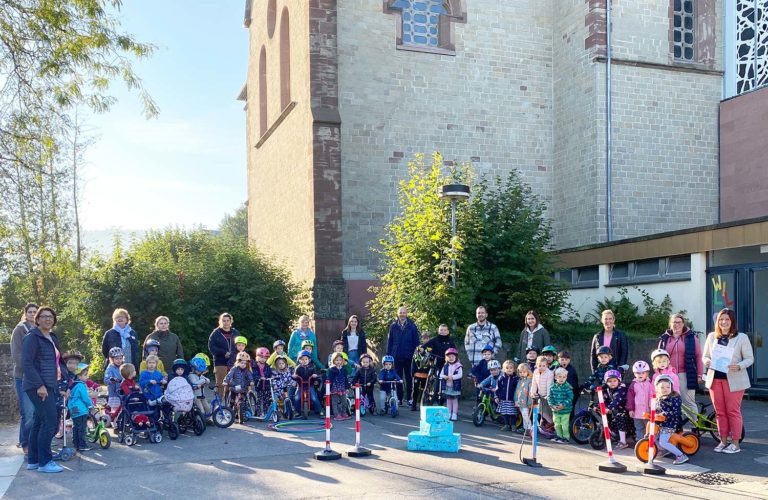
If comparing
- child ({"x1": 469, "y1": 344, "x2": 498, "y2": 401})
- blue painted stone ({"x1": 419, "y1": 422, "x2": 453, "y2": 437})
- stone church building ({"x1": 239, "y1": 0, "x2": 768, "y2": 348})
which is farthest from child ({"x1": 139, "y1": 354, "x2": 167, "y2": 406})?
stone church building ({"x1": 239, "y1": 0, "x2": 768, "y2": 348})

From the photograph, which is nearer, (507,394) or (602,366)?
(602,366)

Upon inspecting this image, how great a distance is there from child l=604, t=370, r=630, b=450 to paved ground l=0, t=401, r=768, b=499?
27 centimetres

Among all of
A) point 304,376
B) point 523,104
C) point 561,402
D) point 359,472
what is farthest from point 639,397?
point 523,104

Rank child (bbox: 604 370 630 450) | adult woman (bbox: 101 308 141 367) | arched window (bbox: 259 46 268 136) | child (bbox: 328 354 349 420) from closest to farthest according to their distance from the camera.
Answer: child (bbox: 604 370 630 450) → adult woman (bbox: 101 308 141 367) → child (bbox: 328 354 349 420) → arched window (bbox: 259 46 268 136)

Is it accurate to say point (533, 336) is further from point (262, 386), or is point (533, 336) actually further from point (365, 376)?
point (262, 386)

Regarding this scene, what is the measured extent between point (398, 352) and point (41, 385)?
676 centimetres

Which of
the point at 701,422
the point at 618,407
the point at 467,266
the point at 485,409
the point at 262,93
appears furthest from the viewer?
the point at 262,93

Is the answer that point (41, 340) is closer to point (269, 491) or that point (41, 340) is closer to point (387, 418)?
point (269, 491)

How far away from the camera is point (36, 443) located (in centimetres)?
943

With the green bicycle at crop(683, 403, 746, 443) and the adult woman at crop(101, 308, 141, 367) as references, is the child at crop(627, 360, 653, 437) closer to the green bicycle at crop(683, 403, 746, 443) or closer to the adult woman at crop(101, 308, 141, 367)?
the green bicycle at crop(683, 403, 746, 443)

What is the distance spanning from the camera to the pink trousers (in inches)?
400

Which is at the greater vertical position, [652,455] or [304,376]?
[304,376]

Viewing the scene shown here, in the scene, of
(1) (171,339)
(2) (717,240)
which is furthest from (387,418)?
(2) (717,240)

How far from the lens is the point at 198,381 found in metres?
11.9
